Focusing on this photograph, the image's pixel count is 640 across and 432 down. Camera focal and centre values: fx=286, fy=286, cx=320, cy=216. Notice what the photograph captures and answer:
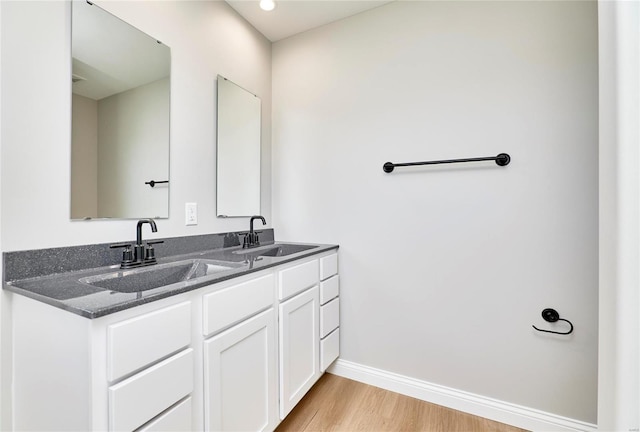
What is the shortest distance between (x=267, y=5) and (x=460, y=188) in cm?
164

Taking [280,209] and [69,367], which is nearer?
[69,367]

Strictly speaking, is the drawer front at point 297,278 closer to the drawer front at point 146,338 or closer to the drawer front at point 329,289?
the drawer front at point 329,289

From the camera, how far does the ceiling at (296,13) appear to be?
1.85 meters

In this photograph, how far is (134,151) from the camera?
1377 millimetres

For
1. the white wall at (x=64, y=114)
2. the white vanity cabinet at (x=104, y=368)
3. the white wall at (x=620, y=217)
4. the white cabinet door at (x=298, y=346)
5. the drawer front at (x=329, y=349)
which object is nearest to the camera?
the white vanity cabinet at (x=104, y=368)

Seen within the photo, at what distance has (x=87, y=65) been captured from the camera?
3.91 ft

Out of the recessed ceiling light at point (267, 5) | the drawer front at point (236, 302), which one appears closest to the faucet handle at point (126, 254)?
the drawer front at point (236, 302)

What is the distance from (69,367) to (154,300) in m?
0.27

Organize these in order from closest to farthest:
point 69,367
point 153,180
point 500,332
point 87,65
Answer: point 69,367 < point 87,65 < point 153,180 < point 500,332

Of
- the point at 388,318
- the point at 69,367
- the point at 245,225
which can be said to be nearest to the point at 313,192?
the point at 245,225

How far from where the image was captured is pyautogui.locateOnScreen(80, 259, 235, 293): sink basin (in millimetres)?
1068

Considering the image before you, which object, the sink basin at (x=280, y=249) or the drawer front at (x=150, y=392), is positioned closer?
the drawer front at (x=150, y=392)

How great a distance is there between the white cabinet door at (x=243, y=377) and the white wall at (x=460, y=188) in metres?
0.81

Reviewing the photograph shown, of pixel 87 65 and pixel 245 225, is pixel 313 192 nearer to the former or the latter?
pixel 245 225
